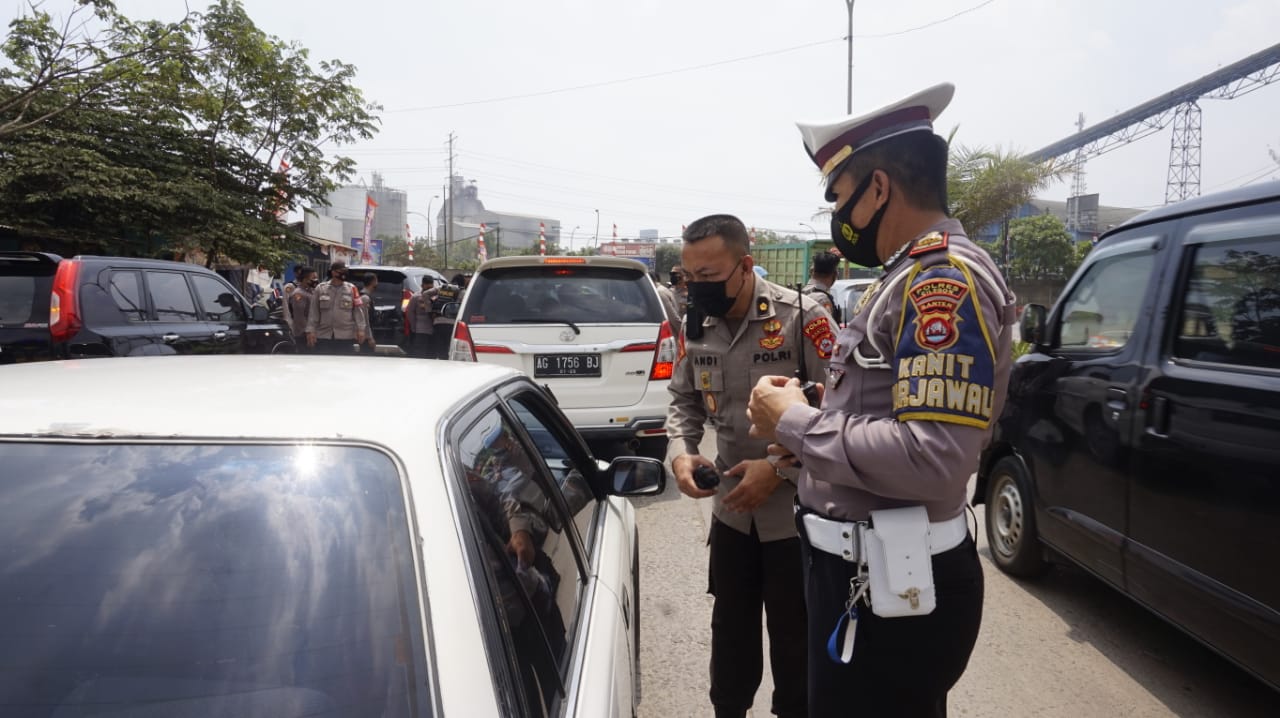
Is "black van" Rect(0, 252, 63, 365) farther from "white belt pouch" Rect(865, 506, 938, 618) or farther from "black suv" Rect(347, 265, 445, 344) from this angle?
"black suv" Rect(347, 265, 445, 344)

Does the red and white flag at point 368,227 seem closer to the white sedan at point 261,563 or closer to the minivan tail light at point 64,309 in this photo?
the minivan tail light at point 64,309

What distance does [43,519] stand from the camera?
123 centimetres

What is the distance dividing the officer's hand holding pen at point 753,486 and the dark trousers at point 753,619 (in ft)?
0.75

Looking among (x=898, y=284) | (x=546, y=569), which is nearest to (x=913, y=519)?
(x=898, y=284)

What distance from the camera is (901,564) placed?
1.51 metres

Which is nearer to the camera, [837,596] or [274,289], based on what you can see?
[837,596]

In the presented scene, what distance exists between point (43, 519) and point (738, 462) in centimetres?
186

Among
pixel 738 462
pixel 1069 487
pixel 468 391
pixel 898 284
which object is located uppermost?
pixel 898 284

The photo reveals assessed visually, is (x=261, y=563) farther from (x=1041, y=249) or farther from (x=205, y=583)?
(x=1041, y=249)

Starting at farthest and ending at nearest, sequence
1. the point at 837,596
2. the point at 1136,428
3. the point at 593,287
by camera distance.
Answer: the point at 593,287 < the point at 1136,428 < the point at 837,596

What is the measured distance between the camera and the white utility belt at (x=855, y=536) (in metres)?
1.58

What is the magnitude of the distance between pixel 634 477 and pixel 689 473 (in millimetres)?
227

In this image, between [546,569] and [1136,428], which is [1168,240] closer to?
[1136,428]

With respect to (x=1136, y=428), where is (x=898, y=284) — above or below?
above
